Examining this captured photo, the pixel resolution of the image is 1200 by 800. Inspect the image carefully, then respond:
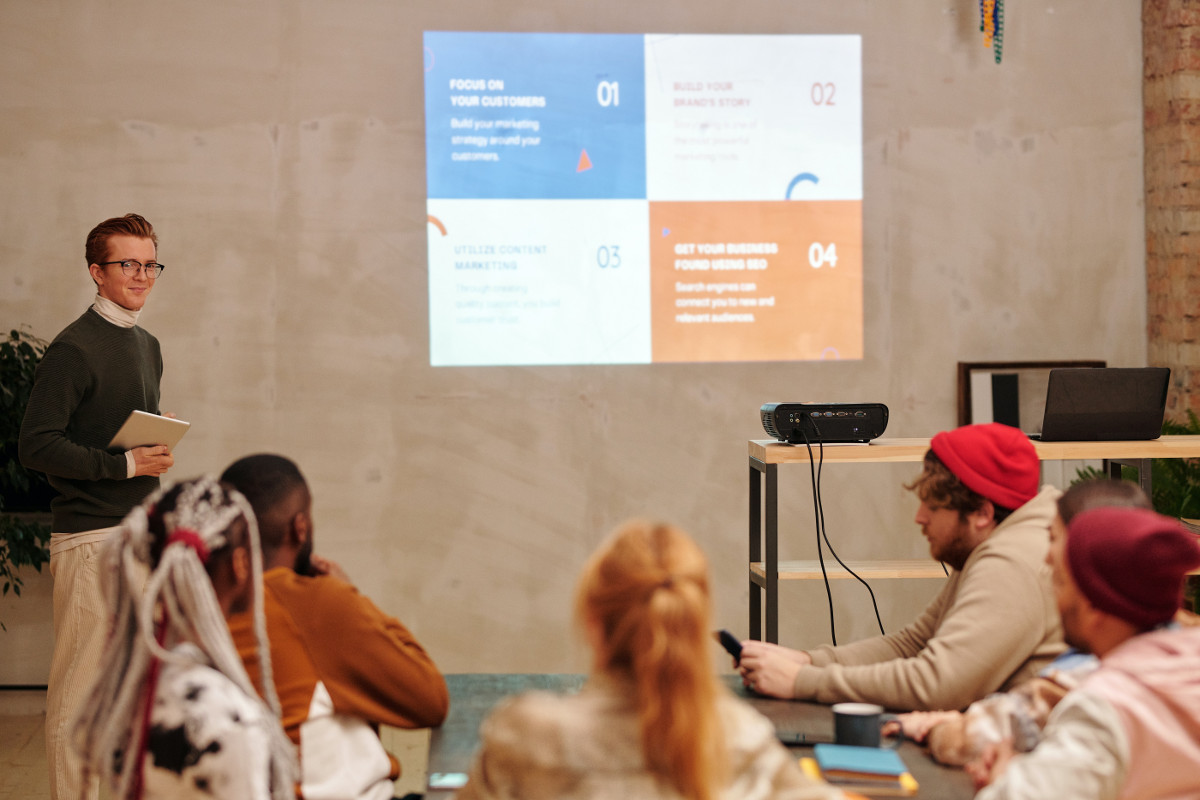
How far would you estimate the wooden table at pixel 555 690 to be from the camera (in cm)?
161

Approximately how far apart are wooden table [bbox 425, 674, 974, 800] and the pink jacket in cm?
31

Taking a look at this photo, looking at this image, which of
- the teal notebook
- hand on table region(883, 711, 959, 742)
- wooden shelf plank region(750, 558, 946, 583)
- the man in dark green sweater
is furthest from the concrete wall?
the teal notebook

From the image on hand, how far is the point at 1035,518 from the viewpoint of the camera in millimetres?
1999

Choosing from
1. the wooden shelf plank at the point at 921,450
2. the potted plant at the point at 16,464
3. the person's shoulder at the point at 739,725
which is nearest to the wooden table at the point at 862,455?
the wooden shelf plank at the point at 921,450

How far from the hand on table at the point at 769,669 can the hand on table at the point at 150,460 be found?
1.60m

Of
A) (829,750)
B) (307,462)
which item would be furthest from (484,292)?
(829,750)

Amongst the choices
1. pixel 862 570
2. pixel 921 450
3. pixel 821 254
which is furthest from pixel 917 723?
pixel 821 254

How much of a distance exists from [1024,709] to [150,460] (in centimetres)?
218

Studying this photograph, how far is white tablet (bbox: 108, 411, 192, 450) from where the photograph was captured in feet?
8.60

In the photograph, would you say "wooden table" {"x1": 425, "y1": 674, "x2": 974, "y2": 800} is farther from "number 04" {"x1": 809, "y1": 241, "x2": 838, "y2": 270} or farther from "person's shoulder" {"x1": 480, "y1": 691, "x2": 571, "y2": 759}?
"number 04" {"x1": 809, "y1": 241, "x2": 838, "y2": 270}

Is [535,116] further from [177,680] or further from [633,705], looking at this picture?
[633,705]

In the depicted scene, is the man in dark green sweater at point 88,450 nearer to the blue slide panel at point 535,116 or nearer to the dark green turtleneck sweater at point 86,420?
the dark green turtleneck sweater at point 86,420

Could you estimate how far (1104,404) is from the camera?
2807mm

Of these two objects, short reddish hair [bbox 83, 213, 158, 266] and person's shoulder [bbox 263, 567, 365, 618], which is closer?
person's shoulder [bbox 263, 567, 365, 618]
